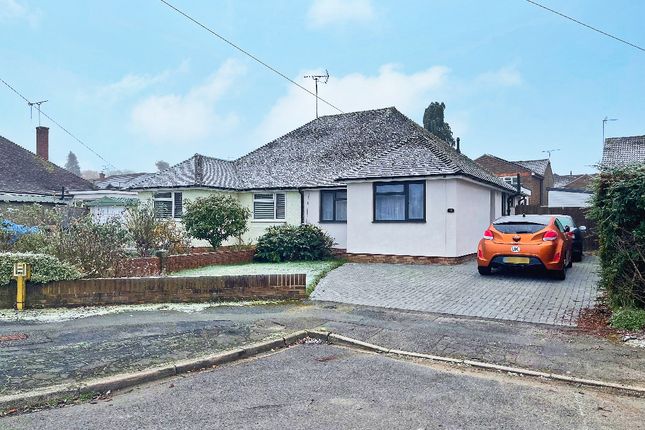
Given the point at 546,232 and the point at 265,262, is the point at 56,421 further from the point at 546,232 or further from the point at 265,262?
the point at 265,262

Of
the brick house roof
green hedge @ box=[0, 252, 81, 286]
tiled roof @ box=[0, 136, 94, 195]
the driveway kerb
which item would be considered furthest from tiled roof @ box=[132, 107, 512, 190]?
the brick house roof

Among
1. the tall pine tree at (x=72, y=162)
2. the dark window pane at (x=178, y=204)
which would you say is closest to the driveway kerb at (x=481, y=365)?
the dark window pane at (x=178, y=204)

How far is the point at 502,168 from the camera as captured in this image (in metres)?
47.8

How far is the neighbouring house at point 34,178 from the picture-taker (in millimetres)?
23859

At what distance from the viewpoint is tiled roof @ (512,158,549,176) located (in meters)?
49.1

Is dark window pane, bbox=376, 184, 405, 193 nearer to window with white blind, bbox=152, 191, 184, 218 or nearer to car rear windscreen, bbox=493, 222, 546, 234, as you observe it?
car rear windscreen, bbox=493, 222, 546, 234

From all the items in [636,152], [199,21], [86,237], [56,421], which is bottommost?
[56,421]

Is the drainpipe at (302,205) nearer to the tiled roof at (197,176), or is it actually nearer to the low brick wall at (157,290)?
the tiled roof at (197,176)

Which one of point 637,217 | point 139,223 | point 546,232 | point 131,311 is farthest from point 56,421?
point 546,232

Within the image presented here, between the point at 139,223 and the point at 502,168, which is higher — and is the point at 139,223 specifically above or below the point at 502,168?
below

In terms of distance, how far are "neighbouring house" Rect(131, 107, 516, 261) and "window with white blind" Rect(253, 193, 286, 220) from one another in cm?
4

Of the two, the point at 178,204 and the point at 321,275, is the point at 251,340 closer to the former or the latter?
the point at 321,275

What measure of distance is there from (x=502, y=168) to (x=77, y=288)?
4549cm

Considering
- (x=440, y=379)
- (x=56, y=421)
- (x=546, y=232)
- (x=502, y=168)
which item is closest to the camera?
(x=56, y=421)
